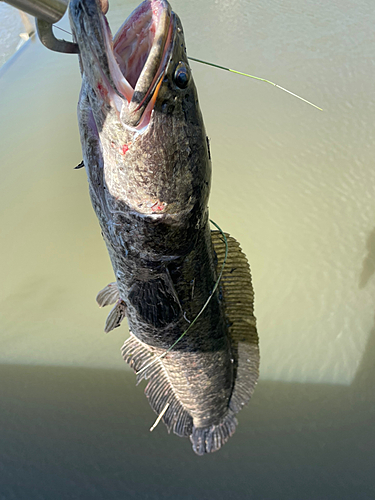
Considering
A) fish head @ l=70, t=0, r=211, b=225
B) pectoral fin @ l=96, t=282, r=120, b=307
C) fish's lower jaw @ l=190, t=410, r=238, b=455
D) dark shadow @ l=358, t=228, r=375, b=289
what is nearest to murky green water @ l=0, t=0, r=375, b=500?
dark shadow @ l=358, t=228, r=375, b=289

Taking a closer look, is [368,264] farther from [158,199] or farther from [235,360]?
[158,199]

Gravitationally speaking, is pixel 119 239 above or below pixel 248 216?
above

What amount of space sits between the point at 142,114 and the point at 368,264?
2845mm

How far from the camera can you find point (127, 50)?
1074mm

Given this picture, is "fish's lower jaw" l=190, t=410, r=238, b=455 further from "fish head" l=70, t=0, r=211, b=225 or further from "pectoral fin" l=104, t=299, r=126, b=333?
"fish head" l=70, t=0, r=211, b=225

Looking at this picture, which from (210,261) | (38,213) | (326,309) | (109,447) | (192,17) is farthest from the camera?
(192,17)

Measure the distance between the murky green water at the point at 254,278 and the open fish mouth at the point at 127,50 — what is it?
2.36 metres

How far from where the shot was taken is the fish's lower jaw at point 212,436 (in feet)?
7.01

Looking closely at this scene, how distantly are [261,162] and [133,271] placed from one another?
9.11ft

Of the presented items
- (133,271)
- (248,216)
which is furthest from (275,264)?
(133,271)

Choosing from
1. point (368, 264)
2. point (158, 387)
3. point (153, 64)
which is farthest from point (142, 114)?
point (368, 264)

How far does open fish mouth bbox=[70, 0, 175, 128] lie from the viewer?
3.10 ft

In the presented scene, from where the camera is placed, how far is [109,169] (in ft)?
3.82

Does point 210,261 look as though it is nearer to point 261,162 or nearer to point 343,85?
point 261,162
